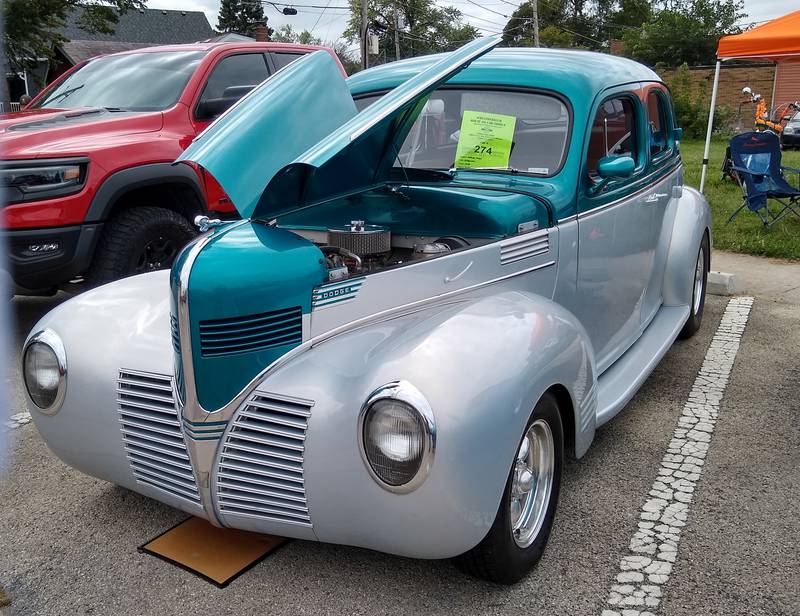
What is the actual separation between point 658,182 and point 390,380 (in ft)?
9.23

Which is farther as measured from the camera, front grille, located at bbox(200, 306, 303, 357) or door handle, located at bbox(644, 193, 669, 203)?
door handle, located at bbox(644, 193, 669, 203)

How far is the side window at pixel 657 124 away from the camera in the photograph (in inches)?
170

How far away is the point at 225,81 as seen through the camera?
6094 millimetres

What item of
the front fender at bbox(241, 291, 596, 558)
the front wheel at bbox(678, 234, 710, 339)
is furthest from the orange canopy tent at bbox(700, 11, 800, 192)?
the front fender at bbox(241, 291, 596, 558)

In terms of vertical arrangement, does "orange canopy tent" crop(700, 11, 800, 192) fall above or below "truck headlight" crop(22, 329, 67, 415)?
above

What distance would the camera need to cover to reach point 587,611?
2344mm

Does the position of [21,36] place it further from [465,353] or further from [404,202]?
[465,353]

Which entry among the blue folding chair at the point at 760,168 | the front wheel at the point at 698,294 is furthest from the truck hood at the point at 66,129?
the blue folding chair at the point at 760,168

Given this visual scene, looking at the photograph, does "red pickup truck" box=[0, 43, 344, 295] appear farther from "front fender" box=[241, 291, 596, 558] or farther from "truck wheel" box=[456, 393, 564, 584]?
"truck wheel" box=[456, 393, 564, 584]

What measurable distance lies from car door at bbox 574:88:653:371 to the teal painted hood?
118cm

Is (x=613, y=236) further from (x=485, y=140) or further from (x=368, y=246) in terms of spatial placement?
(x=368, y=246)

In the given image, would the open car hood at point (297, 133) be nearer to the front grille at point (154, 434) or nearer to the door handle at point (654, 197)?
the front grille at point (154, 434)

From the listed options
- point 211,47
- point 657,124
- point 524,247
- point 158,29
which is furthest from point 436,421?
point 158,29

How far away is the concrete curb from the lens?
6406mm
